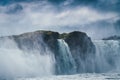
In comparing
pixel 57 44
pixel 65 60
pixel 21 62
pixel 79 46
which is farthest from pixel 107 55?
pixel 21 62

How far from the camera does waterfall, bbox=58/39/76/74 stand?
114175mm

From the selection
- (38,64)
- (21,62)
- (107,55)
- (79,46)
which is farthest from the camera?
(107,55)

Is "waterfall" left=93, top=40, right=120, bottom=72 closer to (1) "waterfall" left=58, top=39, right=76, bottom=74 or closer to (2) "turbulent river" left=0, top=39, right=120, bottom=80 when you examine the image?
(2) "turbulent river" left=0, top=39, right=120, bottom=80

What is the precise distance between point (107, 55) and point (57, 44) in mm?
28329

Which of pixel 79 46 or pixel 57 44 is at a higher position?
pixel 57 44

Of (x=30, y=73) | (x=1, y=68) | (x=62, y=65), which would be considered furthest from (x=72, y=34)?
(x=1, y=68)

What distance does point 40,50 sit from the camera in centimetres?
11256

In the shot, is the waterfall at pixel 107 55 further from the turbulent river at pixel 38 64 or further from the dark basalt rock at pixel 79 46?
the dark basalt rock at pixel 79 46

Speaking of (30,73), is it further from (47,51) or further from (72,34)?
(72,34)

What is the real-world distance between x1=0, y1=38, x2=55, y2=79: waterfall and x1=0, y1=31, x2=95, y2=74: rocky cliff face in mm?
1940

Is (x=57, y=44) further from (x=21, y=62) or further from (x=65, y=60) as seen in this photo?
(x=21, y=62)

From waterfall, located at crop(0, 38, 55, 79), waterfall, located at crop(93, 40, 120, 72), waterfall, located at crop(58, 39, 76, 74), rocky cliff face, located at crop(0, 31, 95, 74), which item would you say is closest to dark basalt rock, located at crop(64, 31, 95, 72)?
rocky cliff face, located at crop(0, 31, 95, 74)

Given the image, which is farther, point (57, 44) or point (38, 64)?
point (57, 44)

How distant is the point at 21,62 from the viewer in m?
103
